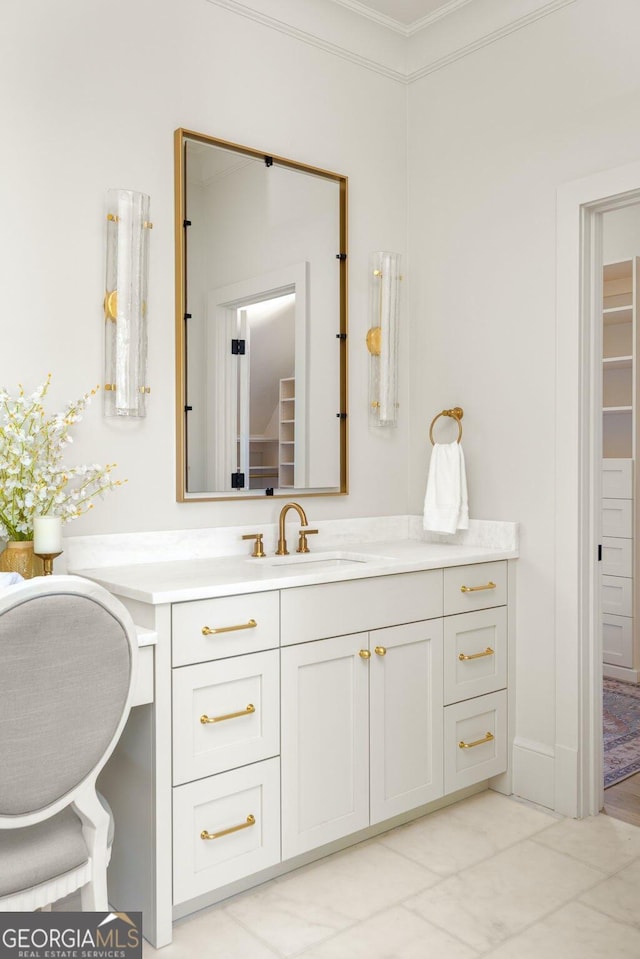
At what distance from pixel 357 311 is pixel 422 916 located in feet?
6.68

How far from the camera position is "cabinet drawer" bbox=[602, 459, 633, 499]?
4172mm

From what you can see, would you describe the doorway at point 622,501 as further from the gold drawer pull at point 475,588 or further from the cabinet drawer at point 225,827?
the cabinet drawer at point 225,827

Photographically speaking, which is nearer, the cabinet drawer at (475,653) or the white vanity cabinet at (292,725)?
the white vanity cabinet at (292,725)

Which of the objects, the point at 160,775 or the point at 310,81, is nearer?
the point at 160,775


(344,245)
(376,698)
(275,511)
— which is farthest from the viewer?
(344,245)

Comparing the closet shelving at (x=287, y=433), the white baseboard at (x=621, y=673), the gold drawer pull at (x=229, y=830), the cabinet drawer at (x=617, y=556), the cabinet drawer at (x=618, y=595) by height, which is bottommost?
the white baseboard at (x=621, y=673)

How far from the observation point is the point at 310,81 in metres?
2.86

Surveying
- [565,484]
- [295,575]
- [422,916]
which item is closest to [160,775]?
[295,575]

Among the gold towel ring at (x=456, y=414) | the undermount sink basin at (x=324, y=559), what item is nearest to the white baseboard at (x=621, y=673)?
the gold towel ring at (x=456, y=414)

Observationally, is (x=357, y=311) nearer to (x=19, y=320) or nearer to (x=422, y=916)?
(x=19, y=320)

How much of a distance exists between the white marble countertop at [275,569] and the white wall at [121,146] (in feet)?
0.51

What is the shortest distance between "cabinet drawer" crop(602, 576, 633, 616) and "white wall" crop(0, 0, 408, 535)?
1.97m

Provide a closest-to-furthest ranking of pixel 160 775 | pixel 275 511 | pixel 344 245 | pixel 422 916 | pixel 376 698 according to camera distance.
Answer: pixel 160 775, pixel 422 916, pixel 376 698, pixel 275 511, pixel 344 245

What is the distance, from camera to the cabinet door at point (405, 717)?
2375mm
